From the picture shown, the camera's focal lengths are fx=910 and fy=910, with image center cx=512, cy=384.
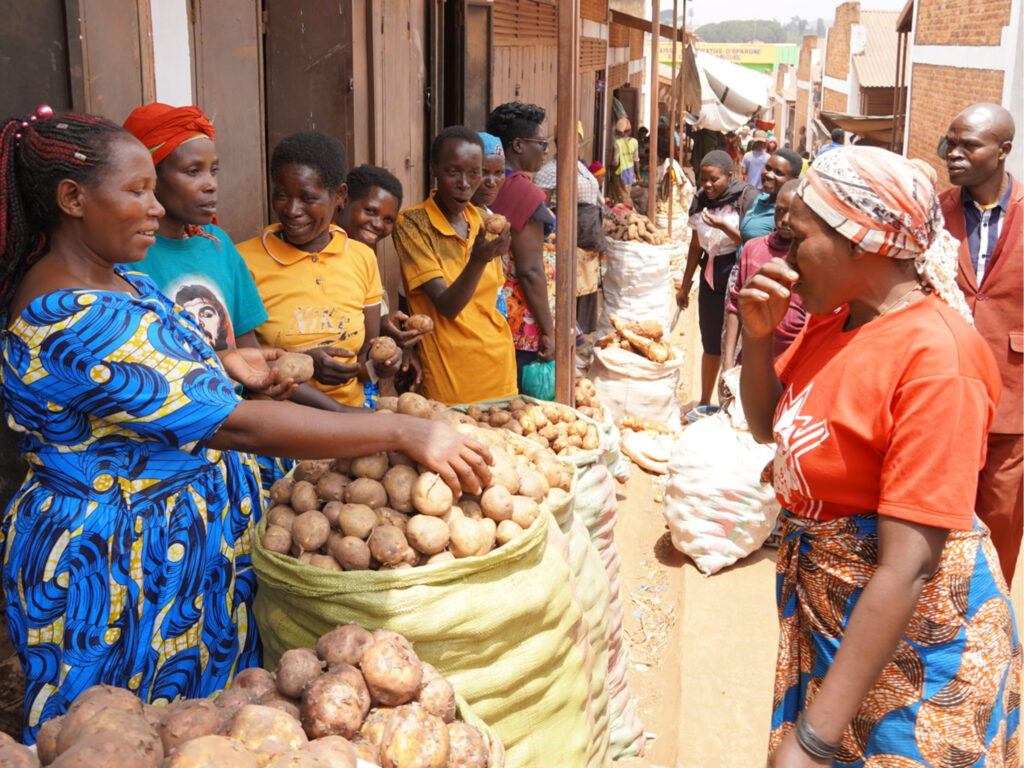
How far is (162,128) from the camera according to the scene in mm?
2561

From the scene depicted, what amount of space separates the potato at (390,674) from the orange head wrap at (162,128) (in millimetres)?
1577

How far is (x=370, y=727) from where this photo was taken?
66.7 inches

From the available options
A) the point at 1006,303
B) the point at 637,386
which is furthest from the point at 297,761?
the point at 637,386

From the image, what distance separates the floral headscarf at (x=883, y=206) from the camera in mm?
1854

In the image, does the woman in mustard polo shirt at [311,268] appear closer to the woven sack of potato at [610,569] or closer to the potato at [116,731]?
the woven sack of potato at [610,569]

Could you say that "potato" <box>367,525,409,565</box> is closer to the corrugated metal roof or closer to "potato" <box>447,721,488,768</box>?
"potato" <box>447,721,488,768</box>

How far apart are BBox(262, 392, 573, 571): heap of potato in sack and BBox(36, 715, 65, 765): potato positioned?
75cm

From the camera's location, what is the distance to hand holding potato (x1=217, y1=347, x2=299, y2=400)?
2369mm

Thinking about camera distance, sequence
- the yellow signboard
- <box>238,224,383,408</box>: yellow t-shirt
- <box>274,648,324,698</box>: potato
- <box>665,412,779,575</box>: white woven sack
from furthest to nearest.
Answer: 1. the yellow signboard
2. <box>665,412,779,575</box>: white woven sack
3. <box>238,224,383,408</box>: yellow t-shirt
4. <box>274,648,324,698</box>: potato

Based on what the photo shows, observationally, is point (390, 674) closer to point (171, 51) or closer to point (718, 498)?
point (171, 51)

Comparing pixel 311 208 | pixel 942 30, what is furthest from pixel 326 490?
pixel 942 30

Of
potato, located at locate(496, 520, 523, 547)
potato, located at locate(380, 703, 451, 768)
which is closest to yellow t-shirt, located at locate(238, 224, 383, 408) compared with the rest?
potato, located at locate(496, 520, 523, 547)

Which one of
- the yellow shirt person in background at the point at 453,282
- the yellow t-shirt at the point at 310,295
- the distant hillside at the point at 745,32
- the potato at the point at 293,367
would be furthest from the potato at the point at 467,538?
the distant hillside at the point at 745,32

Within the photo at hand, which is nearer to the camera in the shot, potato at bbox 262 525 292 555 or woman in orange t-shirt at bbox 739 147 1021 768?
woman in orange t-shirt at bbox 739 147 1021 768
